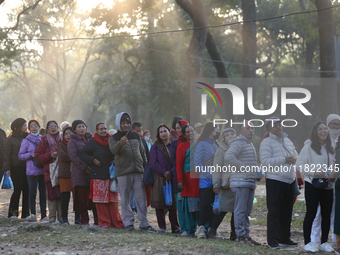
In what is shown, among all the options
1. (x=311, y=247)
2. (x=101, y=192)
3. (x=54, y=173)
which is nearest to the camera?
(x=311, y=247)

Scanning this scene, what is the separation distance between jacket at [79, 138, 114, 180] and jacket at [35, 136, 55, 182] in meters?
0.99

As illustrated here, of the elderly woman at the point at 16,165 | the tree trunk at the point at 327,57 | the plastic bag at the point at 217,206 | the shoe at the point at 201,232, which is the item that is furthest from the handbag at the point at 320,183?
the tree trunk at the point at 327,57

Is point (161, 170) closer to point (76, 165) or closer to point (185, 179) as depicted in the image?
point (185, 179)

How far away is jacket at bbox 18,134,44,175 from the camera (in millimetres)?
9609

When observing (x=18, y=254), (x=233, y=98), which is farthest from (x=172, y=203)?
(x=233, y=98)

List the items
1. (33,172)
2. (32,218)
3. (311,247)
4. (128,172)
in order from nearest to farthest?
(311,247) → (128,172) → (33,172) → (32,218)

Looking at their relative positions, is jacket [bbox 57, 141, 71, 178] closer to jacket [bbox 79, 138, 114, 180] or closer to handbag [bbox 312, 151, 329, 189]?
jacket [bbox 79, 138, 114, 180]

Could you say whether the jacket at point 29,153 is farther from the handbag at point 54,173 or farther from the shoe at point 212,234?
the shoe at point 212,234

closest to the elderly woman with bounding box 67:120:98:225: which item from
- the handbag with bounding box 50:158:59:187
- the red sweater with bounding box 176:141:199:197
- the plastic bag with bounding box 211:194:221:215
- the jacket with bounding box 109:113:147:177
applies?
the handbag with bounding box 50:158:59:187

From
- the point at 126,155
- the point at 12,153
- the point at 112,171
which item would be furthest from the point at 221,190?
the point at 12,153

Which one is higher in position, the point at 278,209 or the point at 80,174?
the point at 80,174

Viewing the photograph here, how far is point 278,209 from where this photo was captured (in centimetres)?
724

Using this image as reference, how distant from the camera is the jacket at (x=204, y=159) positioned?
7.75 metres

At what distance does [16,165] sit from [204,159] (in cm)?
440
